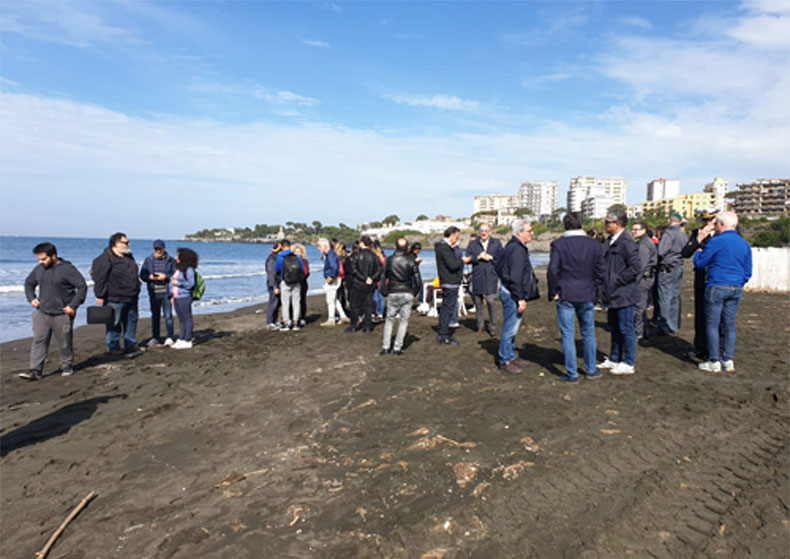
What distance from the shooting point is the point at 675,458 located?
A: 12.8 feet

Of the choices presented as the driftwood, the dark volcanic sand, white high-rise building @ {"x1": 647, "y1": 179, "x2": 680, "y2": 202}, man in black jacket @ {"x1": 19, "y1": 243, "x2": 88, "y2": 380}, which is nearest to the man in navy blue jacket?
the dark volcanic sand

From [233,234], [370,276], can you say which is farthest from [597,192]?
[370,276]

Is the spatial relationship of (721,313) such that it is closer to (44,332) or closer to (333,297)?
(333,297)

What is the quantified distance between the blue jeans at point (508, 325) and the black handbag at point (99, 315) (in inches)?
250

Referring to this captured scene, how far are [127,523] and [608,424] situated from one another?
14.2ft

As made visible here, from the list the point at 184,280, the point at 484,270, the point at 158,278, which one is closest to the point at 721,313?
the point at 484,270

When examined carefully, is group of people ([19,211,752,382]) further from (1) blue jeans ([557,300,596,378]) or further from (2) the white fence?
(2) the white fence

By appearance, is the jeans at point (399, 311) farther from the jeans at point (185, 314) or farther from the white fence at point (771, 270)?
the white fence at point (771, 270)

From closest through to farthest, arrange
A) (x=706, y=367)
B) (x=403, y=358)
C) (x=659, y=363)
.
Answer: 1. (x=706, y=367)
2. (x=659, y=363)
3. (x=403, y=358)

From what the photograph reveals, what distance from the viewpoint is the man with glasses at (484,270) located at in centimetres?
896

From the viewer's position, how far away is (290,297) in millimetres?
11086

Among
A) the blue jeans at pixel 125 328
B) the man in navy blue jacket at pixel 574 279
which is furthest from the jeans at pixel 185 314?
the man in navy blue jacket at pixel 574 279

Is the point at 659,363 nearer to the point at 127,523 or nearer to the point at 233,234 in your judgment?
the point at 127,523

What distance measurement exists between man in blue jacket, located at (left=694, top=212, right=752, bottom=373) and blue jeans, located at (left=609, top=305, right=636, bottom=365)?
1.09 m
